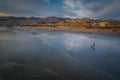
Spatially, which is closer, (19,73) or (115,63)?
(19,73)

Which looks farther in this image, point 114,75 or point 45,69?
point 45,69

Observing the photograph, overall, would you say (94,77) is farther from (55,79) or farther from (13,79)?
(13,79)

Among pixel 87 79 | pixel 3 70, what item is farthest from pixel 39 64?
pixel 87 79

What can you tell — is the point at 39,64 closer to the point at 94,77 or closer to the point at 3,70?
the point at 3,70

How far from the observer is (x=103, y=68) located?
11.1 m

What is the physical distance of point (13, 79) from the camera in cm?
834

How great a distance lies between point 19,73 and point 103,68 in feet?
21.0

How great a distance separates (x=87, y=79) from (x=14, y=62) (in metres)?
6.19

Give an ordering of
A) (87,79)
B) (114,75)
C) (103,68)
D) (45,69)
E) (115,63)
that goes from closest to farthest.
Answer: (87,79), (114,75), (45,69), (103,68), (115,63)

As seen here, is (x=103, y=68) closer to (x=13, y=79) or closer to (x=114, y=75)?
(x=114, y=75)

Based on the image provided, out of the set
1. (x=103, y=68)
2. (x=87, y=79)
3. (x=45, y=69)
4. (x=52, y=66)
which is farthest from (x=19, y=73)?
(x=103, y=68)

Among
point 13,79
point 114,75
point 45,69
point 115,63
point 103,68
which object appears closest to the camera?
point 13,79

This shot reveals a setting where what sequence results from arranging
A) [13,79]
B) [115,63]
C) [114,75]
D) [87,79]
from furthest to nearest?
[115,63], [114,75], [87,79], [13,79]

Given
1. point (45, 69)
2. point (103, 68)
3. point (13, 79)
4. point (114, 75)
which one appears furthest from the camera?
point (103, 68)
